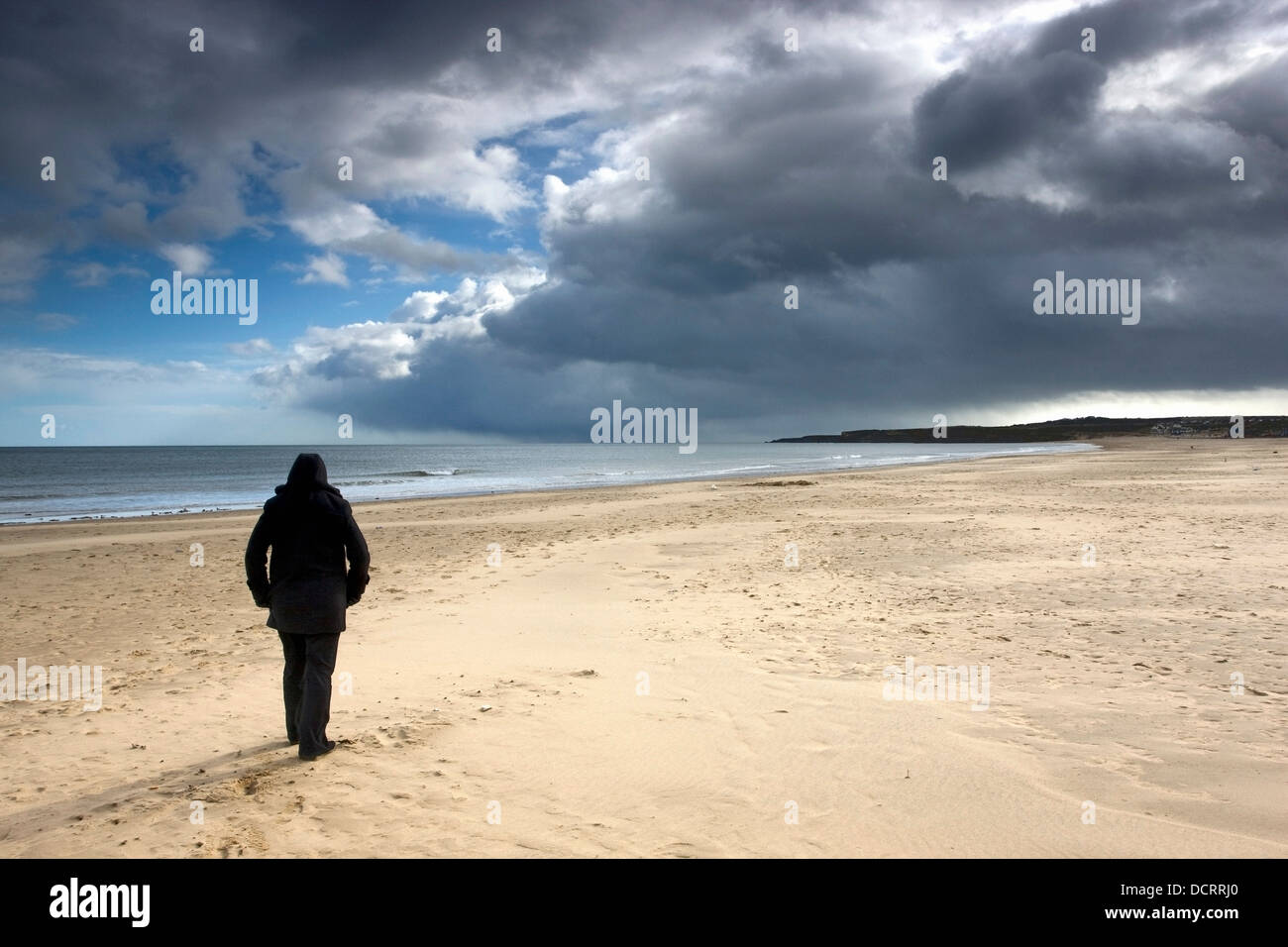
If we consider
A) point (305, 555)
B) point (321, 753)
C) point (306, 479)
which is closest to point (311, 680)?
point (321, 753)

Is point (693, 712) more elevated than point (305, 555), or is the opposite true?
point (305, 555)

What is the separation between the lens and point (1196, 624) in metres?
8.74

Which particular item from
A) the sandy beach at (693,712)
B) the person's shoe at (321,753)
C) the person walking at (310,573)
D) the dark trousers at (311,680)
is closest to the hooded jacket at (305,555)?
the person walking at (310,573)

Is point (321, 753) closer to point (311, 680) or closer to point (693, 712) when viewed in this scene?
point (311, 680)

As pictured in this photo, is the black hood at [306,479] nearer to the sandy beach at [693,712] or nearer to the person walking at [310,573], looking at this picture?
the person walking at [310,573]

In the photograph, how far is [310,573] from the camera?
17.9 ft

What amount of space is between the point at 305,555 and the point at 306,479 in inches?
21.7

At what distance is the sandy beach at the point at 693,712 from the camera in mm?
4453

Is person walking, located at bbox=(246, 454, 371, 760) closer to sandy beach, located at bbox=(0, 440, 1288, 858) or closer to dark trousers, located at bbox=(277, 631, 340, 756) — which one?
dark trousers, located at bbox=(277, 631, 340, 756)

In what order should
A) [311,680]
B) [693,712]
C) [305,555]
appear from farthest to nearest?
[693,712], [311,680], [305,555]

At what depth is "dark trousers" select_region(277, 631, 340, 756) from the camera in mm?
5512

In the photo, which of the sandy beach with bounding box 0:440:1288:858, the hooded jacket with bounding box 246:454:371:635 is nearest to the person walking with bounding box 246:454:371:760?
the hooded jacket with bounding box 246:454:371:635

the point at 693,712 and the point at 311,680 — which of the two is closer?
the point at 311,680
